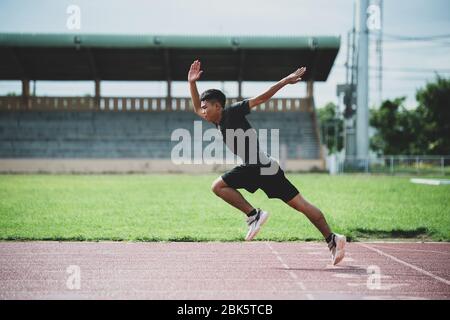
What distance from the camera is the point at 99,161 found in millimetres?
36031

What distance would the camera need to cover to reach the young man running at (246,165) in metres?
6.00

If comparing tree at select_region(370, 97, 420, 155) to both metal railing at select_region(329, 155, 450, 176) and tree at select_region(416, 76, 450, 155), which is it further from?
metal railing at select_region(329, 155, 450, 176)

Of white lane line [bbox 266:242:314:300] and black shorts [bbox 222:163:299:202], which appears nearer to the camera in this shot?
white lane line [bbox 266:242:314:300]

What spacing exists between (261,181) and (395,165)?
27917 millimetres

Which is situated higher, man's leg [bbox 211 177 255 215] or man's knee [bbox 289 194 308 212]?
man's leg [bbox 211 177 255 215]

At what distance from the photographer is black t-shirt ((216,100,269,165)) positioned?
5961 millimetres

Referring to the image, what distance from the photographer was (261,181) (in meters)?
6.18

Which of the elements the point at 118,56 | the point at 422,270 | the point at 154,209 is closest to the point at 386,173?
the point at 118,56

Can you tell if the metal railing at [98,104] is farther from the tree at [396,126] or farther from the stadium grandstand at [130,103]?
the tree at [396,126]

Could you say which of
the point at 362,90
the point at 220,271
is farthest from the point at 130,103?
the point at 220,271

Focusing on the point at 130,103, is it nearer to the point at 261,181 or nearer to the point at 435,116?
the point at 435,116

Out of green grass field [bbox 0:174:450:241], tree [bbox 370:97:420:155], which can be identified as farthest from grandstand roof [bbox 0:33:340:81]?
green grass field [bbox 0:174:450:241]

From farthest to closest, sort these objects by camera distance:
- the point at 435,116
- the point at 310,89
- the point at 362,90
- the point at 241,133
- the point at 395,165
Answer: the point at 435,116 → the point at 310,89 → the point at 362,90 → the point at 395,165 → the point at 241,133

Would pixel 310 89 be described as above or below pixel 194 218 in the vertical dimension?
above
